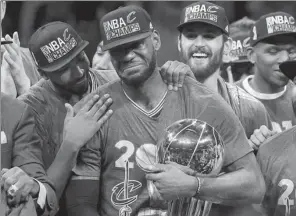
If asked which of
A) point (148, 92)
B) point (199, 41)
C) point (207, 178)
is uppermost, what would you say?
point (199, 41)

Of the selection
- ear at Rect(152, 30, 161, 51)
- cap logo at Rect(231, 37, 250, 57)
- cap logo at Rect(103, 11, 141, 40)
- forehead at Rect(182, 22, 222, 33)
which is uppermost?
cap logo at Rect(103, 11, 141, 40)

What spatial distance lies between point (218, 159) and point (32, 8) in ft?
5.33

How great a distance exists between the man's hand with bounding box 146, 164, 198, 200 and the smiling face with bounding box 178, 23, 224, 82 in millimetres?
896

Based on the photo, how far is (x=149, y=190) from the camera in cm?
325

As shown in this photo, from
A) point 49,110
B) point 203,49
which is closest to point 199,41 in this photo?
point 203,49

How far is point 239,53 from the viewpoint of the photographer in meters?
4.59

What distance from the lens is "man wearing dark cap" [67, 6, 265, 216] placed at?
130 inches

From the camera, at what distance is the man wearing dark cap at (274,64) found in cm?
401

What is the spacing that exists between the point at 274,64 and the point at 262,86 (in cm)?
16

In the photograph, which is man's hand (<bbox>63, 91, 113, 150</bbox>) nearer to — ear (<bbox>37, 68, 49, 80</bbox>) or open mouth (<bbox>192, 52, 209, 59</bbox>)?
ear (<bbox>37, 68, 49, 80</bbox>)

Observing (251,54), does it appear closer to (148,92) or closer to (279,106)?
(279,106)

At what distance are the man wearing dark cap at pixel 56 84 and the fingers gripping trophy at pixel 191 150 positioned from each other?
0.45 metres

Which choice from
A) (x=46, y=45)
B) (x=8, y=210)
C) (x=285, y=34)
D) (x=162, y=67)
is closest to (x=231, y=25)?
(x=285, y=34)

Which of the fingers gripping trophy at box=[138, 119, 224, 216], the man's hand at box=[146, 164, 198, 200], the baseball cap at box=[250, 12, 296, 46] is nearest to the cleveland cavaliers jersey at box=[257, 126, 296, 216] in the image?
the fingers gripping trophy at box=[138, 119, 224, 216]
